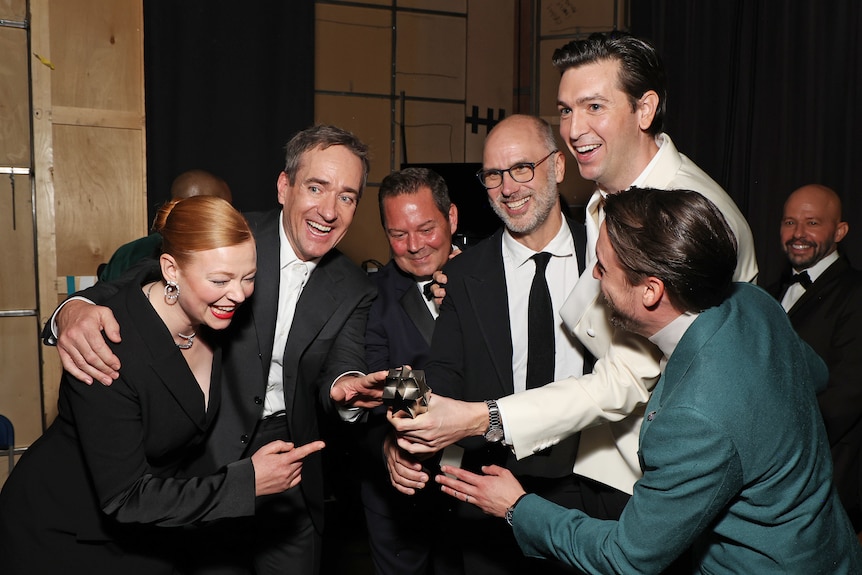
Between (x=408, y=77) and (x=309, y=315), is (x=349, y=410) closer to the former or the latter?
(x=309, y=315)

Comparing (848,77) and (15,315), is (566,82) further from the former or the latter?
(15,315)

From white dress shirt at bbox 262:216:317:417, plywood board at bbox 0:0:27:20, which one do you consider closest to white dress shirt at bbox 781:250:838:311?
white dress shirt at bbox 262:216:317:417

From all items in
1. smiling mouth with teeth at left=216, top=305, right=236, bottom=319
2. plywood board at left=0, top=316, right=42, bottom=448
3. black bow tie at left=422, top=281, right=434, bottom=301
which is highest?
→ smiling mouth with teeth at left=216, top=305, right=236, bottom=319

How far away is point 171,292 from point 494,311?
1008 mm

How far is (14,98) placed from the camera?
184 inches

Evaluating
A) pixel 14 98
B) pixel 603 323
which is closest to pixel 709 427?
pixel 603 323

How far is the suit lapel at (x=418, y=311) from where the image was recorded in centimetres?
297

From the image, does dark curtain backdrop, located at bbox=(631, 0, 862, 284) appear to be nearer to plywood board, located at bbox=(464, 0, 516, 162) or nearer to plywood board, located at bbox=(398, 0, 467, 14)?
plywood board, located at bbox=(464, 0, 516, 162)

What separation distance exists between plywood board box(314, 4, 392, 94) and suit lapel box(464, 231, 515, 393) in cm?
362

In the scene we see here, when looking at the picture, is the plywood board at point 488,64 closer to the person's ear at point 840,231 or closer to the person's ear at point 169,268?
the person's ear at point 840,231

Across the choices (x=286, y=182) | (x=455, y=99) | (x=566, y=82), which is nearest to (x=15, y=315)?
(x=286, y=182)

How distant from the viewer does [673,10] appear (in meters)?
5.61

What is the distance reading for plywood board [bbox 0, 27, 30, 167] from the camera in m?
4.65

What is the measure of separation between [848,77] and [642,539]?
4.45 metres
